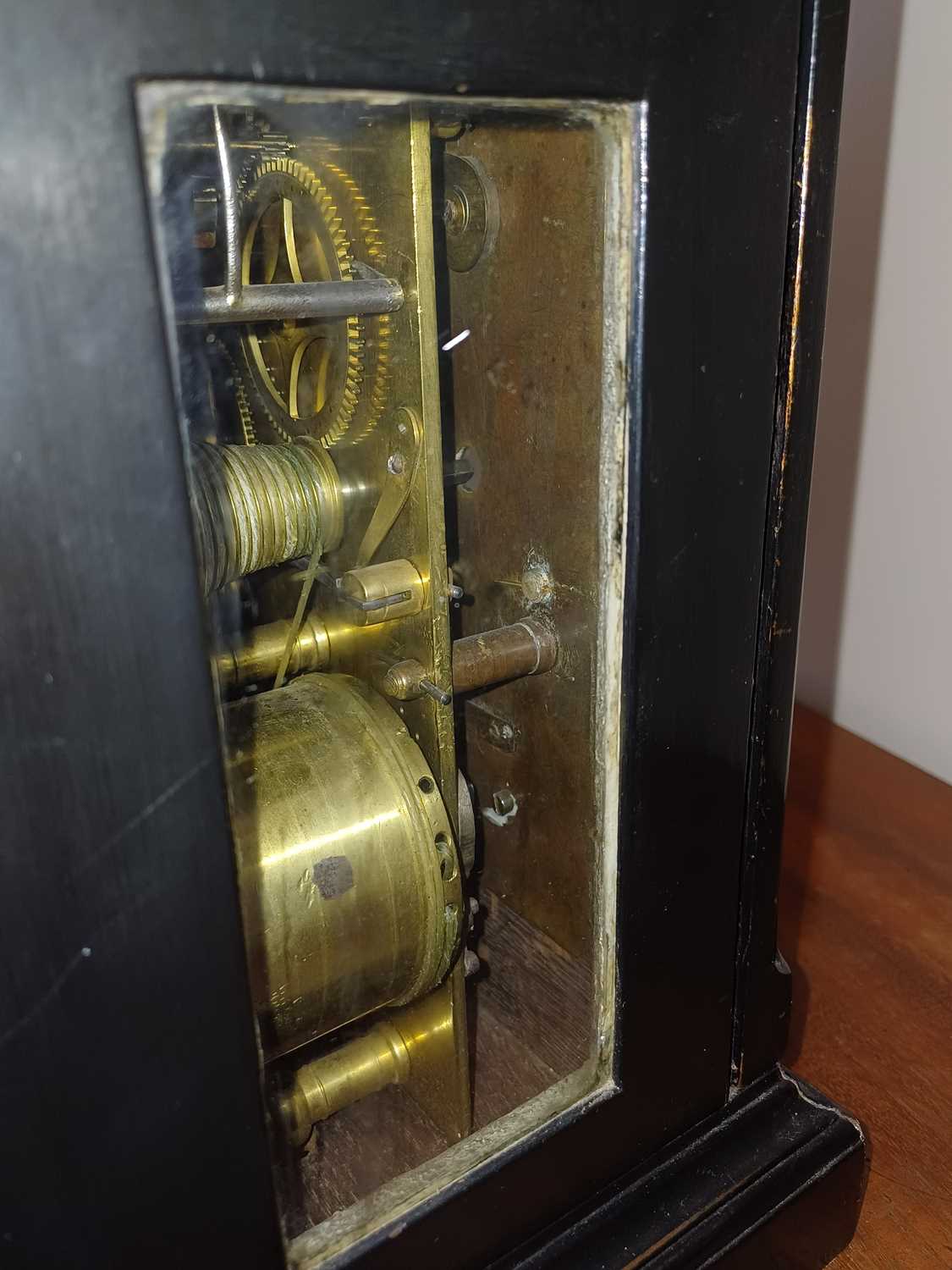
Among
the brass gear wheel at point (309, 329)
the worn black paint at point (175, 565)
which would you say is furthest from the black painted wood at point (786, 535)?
the brass gear wheel at point (309, 329)

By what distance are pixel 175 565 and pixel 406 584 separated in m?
0.24

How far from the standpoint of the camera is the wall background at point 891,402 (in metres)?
1.25

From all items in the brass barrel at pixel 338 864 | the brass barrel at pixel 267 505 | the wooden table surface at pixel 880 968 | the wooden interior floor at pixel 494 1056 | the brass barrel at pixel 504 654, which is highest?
the brass barrel at pixel 267 505

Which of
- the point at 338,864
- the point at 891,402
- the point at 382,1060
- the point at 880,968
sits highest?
the point at 891,402

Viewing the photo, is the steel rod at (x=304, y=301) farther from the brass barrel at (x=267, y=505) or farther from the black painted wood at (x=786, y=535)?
the black painted wood at (x=786, y=535)

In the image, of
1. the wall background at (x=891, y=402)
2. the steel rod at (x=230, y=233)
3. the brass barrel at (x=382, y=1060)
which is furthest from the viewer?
the wall background at (x=891, y=402)

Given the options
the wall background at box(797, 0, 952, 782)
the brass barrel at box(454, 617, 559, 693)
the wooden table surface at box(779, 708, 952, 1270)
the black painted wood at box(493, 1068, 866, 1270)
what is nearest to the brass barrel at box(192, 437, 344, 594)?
the brass barrel at box(454, 617, 559, 693)

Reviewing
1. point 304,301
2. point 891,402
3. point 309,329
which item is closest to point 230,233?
point 304,301

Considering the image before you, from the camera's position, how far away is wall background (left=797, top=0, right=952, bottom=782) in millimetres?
1253

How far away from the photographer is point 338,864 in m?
0.64

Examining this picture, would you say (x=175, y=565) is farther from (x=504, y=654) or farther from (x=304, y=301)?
(x=504, y=654)

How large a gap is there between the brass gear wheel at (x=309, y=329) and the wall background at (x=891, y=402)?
0.87m

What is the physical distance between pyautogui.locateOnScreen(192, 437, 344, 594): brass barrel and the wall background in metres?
0.89

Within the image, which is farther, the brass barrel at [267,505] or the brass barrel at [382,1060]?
the brass barrel at [382,1060]
